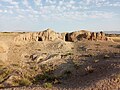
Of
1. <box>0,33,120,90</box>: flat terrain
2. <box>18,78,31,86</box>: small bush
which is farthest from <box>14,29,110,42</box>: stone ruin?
<box>18,78,31,86</box>: small bush

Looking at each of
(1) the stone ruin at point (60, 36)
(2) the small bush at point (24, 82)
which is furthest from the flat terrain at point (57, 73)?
(1) the stone ruin at point (60, 36)

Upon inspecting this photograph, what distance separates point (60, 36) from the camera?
4588 cm

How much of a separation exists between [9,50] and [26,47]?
2984 mm

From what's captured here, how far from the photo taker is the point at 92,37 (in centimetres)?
4556

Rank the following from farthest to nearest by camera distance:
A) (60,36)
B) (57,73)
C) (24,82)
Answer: (60,36), (57,73), (24,82)

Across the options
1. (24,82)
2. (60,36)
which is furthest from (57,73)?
(60,36)

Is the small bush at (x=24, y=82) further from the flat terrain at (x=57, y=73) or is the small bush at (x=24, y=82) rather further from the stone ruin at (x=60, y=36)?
the stone ruin at (x=60, y=36)

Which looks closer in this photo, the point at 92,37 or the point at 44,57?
the point at 44,57

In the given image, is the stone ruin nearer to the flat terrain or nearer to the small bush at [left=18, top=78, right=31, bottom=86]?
the flat terrain

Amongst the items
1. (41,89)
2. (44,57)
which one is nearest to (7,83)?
(41,89)

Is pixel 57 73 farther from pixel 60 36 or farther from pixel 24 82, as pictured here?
pixel 60 36

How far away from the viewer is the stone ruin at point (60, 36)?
1651 inches

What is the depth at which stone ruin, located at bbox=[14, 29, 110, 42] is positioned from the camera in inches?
1651

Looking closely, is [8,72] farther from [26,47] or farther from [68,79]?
[26,47]
